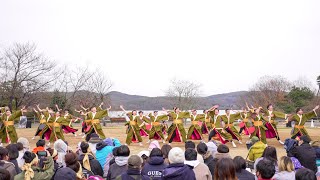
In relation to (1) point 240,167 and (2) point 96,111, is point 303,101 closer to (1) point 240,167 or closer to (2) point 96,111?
(2) point 96,111

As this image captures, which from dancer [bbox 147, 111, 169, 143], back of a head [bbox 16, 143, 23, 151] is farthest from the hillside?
back of a head [bbox 16, 143, 23, 151]

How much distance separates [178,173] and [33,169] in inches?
73.3

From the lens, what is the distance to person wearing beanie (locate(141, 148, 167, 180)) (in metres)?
4.51

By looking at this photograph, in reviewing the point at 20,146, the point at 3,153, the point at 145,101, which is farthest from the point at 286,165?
the point at 145,101

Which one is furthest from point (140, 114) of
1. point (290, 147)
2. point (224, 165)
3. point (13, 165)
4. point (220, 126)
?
point (224, 165)

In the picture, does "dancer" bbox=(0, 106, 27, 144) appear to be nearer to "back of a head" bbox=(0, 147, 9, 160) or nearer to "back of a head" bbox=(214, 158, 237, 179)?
"back of a head" bbox=(0, 147, 9, 160)

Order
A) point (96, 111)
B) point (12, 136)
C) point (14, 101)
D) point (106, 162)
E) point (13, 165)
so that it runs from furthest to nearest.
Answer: point (14, 101) < point (96, 111) < point (12, 136) < point (106, 162) < point (13, 165)

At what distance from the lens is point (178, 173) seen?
4145mm

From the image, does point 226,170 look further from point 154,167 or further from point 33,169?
point 33,169

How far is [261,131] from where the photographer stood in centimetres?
1451

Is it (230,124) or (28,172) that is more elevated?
(230,124)

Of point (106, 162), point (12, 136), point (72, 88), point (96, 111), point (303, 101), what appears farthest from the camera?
point (72, 88)

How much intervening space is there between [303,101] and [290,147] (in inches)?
1391

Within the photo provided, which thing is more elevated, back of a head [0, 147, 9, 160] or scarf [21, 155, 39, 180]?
back of a head [0, 147, 9, 160]
